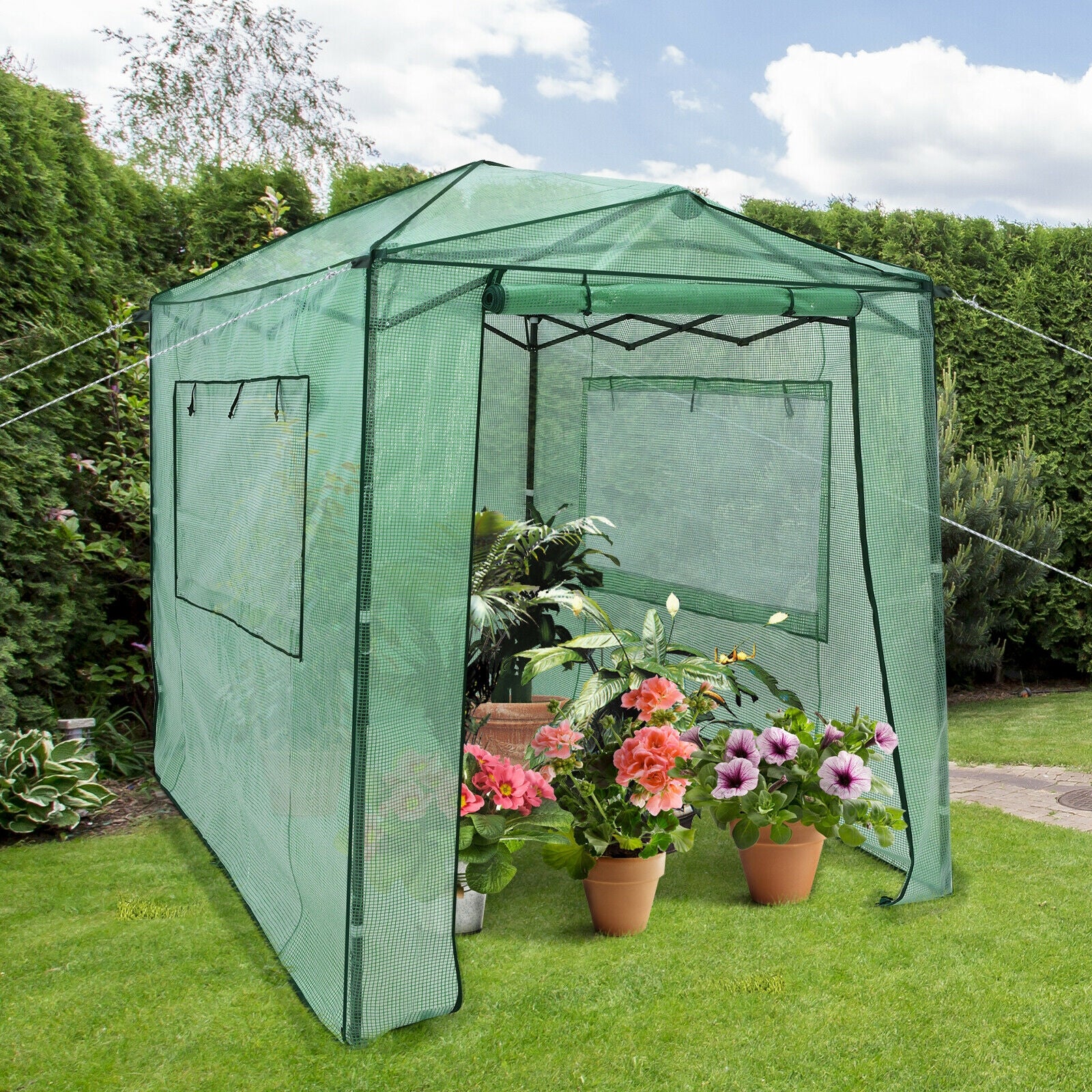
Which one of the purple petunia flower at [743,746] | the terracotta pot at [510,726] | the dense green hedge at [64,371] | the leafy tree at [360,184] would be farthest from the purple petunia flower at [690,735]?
the leafy tree at [360,184]

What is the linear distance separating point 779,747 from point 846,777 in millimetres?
202

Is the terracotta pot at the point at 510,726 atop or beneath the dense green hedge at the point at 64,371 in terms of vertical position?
beneath

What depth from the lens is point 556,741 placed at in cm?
297

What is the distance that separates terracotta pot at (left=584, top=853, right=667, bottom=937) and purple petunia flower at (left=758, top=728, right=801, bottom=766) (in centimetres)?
43

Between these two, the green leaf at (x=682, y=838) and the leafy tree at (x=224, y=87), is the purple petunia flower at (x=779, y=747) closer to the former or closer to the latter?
the green leaf at (x=682, y=838)

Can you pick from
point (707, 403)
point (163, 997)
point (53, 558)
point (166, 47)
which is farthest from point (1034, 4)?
point (166, 47)

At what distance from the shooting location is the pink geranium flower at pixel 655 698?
3.00 meters

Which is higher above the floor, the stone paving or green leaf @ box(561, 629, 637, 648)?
green leaf @ box(561, 629, 637, 648)

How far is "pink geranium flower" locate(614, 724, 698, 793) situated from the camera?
2.86 metres

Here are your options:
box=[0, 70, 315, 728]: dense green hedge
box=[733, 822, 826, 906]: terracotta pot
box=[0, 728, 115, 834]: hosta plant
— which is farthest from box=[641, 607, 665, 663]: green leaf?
box=[0, 70, 315, 728]: dense green hedge

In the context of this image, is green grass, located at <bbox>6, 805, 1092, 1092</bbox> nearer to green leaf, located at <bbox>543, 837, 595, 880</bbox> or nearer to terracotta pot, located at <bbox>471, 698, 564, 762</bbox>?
green leaf, located at <bbox>543, 837, 595, 880</bbox>

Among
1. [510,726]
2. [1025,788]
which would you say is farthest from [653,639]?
[1025,788]

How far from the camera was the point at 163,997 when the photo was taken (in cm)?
262

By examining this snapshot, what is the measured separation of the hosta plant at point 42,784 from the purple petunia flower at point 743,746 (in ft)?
8.03
